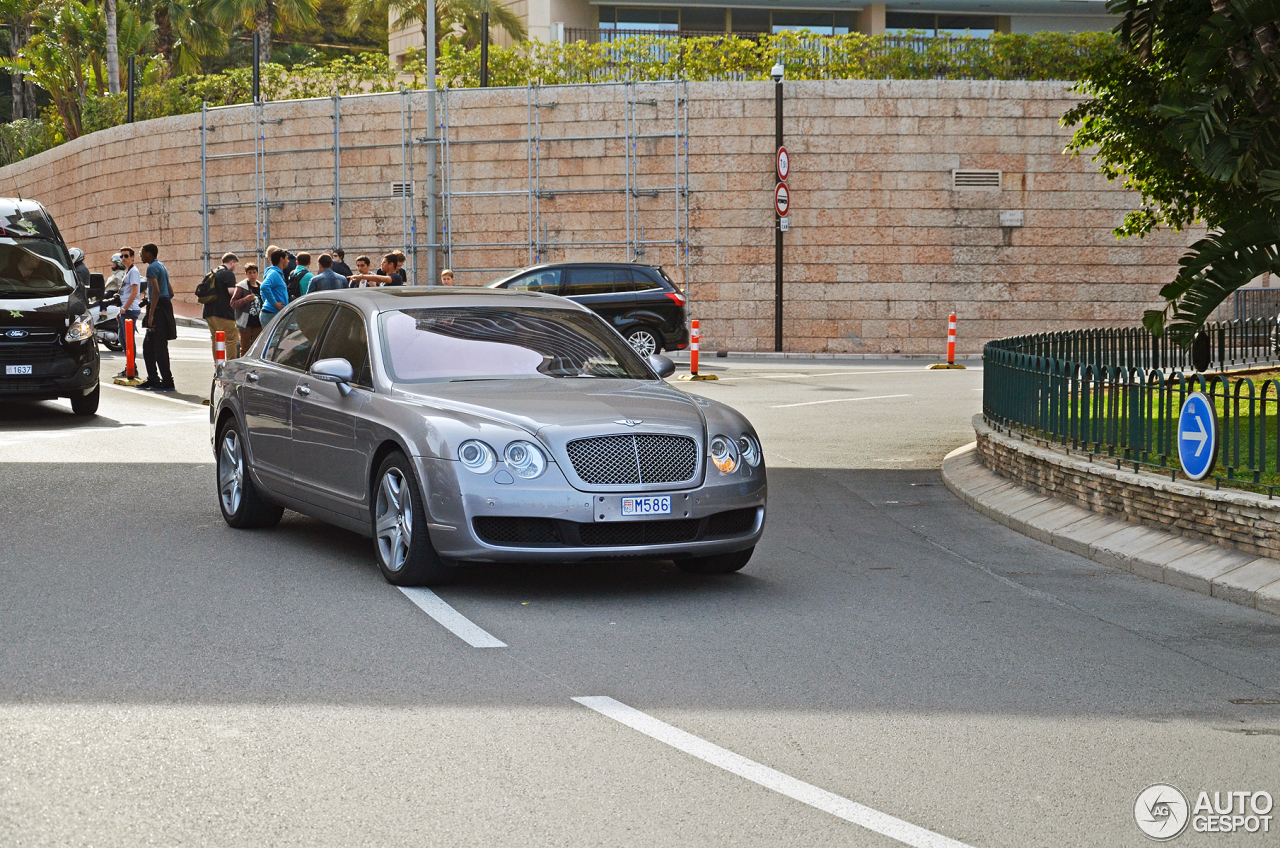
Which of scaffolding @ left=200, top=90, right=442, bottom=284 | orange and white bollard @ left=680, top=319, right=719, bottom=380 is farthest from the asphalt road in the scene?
scaffolding @ left=200, top=90, right=442, bottom=284

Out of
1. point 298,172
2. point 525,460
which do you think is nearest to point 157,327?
point 525,460

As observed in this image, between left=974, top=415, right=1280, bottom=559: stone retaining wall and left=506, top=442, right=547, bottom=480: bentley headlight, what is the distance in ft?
12.7

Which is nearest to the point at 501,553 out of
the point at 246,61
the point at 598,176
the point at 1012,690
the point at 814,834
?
the point at 1012,690

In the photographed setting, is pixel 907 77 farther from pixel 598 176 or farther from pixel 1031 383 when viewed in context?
pixel 1031 383

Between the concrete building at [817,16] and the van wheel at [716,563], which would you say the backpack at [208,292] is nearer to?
the van wheel at [716,563]

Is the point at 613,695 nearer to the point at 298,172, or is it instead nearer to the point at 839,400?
the point at 839,400

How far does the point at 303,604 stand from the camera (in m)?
7.69

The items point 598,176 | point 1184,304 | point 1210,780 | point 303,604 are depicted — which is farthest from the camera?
point 598,176

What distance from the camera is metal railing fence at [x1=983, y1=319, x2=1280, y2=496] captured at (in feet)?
29.4

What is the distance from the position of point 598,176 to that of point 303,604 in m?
27.4

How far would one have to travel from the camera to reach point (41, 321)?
1709 centimetres

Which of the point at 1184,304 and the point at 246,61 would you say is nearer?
the point at 1184,304
